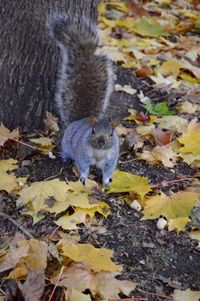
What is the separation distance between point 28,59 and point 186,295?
1.81 metres

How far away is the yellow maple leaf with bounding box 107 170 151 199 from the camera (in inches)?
109

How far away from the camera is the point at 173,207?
264cm

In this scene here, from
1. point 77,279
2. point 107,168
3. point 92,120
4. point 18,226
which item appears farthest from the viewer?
point 92,120

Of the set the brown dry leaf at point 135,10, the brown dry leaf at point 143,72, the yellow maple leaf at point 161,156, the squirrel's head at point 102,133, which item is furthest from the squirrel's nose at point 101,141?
the brown dry leaf at point 135,10

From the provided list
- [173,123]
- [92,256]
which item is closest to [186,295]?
[92,256]

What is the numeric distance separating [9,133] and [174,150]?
1.06 meters

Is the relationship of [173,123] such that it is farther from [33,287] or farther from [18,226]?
[33,287]

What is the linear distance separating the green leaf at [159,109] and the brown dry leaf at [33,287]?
77.5 inches

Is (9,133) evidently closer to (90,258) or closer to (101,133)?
(101,133)

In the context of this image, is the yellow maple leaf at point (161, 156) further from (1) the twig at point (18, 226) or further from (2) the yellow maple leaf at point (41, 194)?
(1) the twig at point (18, 226)

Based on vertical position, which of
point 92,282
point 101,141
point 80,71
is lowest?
point 92,282

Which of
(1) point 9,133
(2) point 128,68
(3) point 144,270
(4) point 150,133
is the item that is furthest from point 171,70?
(3) point 144,270

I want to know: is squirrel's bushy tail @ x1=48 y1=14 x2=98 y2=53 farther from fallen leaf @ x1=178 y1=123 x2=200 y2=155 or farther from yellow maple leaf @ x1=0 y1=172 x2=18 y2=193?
yellow maple leaf @ x1=0 y1=172 x2=18 y2=193

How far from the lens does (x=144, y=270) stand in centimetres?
235
